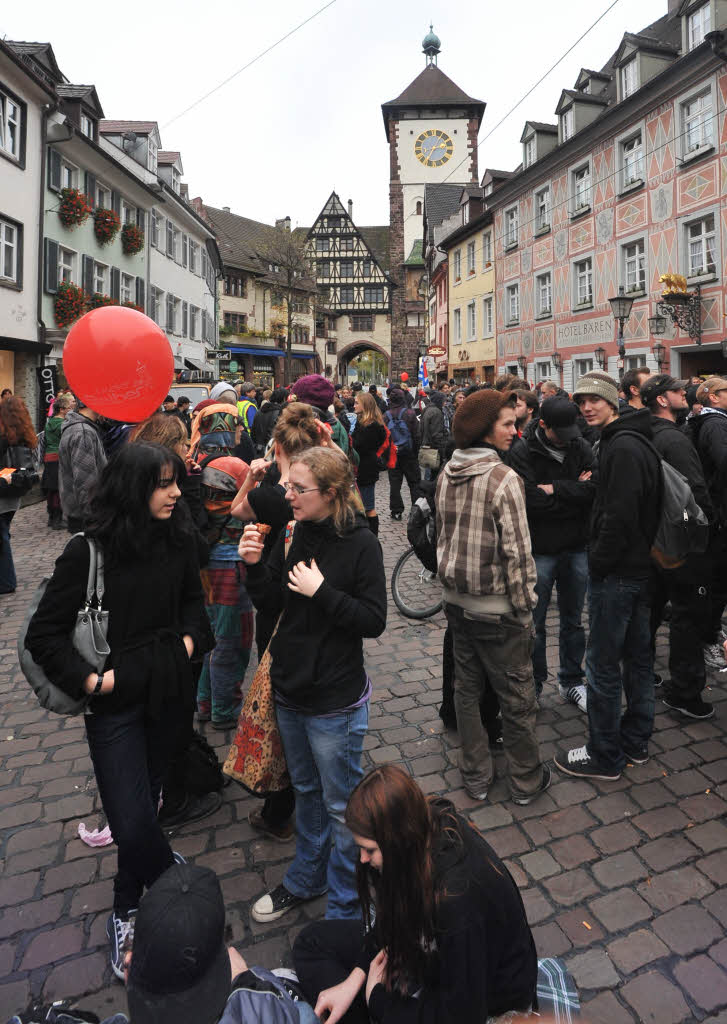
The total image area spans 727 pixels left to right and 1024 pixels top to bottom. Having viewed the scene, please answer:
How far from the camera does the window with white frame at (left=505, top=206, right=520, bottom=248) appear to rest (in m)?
26.6

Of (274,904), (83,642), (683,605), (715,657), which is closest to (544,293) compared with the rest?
(715,657)

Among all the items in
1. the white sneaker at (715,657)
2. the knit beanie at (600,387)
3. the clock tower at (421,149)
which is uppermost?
the clock tower at (421,149)

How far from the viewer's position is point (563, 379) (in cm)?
2370

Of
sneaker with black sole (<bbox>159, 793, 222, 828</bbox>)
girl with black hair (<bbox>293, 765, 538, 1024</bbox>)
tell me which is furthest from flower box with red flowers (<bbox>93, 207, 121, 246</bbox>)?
girl with black hair (<bbox>293, 765, 538, 1024</bbox>)

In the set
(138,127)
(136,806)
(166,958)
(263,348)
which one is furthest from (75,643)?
(263,348)

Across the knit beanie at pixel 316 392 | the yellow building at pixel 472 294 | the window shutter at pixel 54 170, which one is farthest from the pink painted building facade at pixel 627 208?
the window shutter at pixel 54 170

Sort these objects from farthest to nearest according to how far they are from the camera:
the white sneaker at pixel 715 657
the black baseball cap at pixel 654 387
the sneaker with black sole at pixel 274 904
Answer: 1. the white sneaker at pixel 715 657
2. the black baseball cap at pixel 654 387
3. the sneaker with black sole at pixel 274 904

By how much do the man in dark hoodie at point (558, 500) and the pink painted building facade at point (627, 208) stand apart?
1497 cm

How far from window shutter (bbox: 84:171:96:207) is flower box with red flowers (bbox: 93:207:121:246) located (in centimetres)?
36

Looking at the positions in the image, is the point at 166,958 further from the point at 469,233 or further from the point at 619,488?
the point at 469,233

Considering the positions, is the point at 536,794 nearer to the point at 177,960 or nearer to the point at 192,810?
the point at 192,810

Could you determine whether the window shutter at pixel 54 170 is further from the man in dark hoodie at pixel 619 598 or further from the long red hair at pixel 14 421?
the man in dark hoodie at pixel 619 598

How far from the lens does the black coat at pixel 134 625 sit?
7.38ft

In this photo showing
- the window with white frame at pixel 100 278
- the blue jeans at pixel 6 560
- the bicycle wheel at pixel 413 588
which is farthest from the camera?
the window with white frame at pixel 100 278
